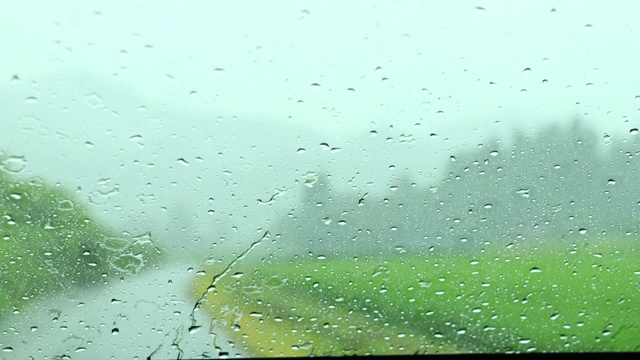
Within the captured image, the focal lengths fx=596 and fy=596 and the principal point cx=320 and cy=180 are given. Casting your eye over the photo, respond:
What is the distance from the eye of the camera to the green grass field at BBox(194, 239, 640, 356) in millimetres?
2051

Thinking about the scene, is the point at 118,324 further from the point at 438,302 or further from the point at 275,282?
the point at 438,302

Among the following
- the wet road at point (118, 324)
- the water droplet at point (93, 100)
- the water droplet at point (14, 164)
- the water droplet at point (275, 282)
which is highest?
the water droplet at point (93, 100)

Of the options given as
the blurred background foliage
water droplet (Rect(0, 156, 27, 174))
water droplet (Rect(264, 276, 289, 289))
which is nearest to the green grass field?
water droplet (Rect(264, 276, 289, 289))

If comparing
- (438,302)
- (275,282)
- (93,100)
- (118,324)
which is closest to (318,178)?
(275,282)

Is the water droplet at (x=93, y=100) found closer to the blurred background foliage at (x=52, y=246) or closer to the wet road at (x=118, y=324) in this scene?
the blurred background foliage at (x=52, y=246)

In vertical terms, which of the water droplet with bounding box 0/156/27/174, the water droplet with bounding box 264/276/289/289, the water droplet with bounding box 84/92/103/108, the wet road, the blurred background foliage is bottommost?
the wet road

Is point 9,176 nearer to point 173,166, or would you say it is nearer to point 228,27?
point 173,166

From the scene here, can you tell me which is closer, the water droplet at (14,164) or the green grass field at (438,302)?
the water droplet at (14,164)

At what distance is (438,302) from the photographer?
212cm

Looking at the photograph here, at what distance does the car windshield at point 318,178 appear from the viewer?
178cm

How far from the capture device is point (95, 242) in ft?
6.39

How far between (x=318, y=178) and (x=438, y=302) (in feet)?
2.06

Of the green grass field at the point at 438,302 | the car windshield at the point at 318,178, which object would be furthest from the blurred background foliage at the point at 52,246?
the green grass field at the point at 438,302

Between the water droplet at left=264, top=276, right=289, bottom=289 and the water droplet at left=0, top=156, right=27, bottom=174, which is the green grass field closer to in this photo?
the water droplet at left=264, top=276, right=289, bottom=289
